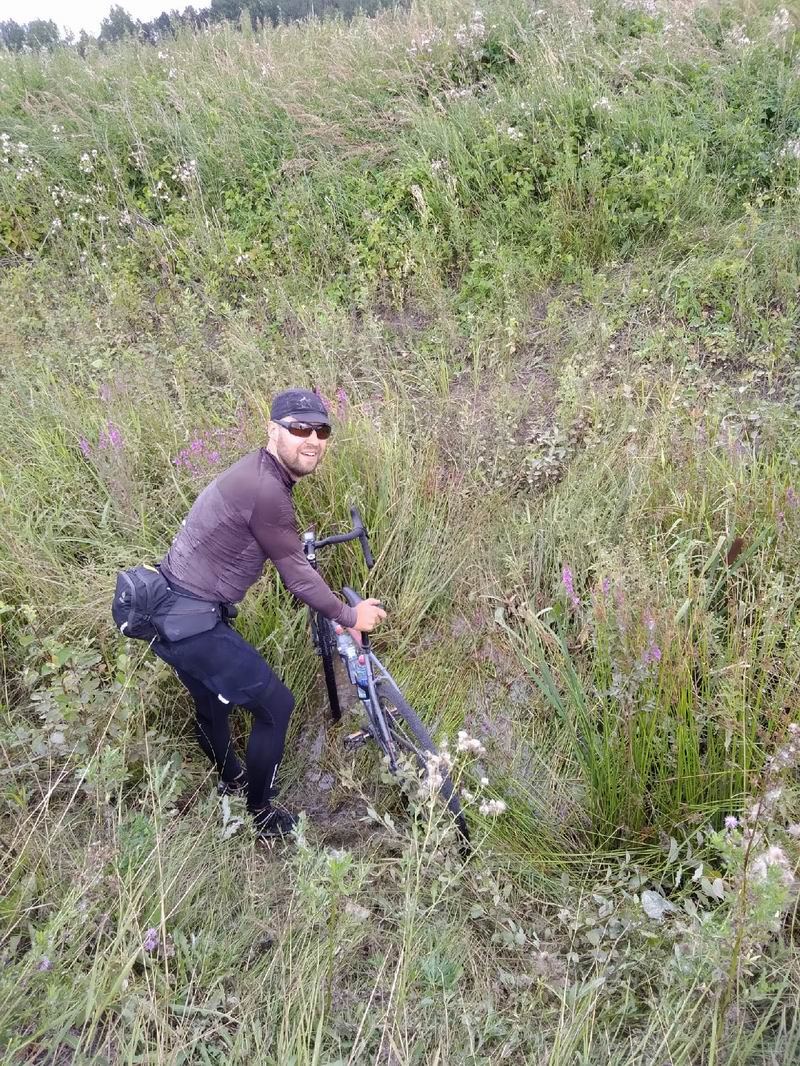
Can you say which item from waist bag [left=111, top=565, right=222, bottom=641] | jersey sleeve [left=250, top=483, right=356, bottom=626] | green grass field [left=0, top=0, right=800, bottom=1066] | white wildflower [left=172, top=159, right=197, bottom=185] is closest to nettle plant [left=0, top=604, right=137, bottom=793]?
green grass field [left=0, top=0, right=800, bottom=1066]

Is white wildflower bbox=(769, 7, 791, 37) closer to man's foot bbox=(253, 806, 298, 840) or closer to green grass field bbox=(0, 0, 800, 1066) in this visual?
green grass field bbox=(0, 0, 800, 1066)

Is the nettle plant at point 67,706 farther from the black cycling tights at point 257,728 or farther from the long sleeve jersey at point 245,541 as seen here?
the long sleeve jersey at point 245,541

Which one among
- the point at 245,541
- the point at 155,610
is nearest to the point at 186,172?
the point at 245,541

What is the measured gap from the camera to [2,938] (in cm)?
204

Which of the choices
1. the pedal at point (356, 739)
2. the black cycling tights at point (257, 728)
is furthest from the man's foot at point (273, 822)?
the pedal at point (356, 739)

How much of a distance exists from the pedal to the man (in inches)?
13.0

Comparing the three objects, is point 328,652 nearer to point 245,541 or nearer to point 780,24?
point 245,541

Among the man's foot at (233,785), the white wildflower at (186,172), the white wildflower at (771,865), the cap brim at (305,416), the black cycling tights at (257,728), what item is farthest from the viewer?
the white wildflower at (186,172)

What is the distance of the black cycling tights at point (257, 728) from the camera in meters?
2.96

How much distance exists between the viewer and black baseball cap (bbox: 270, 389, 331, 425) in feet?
8.54

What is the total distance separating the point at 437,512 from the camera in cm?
400

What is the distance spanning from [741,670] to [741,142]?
5143mm

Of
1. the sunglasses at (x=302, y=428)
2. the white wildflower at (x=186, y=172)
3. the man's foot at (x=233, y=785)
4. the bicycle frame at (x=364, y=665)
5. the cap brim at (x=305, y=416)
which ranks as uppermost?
the white wildflower at (x=186, y=172)

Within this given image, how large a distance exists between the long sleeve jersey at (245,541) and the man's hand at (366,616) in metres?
0.03
